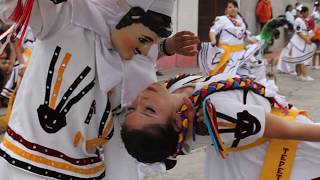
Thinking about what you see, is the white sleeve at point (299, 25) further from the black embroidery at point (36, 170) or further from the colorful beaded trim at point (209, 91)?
the black embroidery at point (36, 170)

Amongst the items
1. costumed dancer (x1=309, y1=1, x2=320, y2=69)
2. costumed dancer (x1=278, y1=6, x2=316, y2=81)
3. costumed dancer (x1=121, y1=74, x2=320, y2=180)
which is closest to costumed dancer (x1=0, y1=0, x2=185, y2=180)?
costumed dancer (x1=121, y1=74, x2=320, y2=180)

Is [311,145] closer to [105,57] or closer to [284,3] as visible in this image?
[105,57]

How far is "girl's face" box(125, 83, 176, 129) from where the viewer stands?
1.94 m

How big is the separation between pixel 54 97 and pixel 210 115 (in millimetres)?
517

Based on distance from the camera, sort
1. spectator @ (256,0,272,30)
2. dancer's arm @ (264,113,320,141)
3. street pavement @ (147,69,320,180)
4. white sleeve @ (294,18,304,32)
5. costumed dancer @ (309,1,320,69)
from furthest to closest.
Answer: spectator @ (256,0,272,30)
costumed dancer @ (309,1,320,69)
white sleeve @ (294,18,304,32)
street pavement @ (147,69,320,180)
dancer's arm @ (264,113,320,141)

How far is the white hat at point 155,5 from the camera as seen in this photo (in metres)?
1.86

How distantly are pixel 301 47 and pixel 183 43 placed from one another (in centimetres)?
942

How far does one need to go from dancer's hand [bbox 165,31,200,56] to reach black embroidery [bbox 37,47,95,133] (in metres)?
0.58

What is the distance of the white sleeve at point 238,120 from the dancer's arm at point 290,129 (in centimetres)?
3

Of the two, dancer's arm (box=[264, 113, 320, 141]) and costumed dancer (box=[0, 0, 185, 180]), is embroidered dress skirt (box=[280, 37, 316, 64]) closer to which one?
dancer's arm (box=[264, 113, 320, 141])

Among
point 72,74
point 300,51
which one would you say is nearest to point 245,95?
point 72,74

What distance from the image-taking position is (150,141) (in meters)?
1.93

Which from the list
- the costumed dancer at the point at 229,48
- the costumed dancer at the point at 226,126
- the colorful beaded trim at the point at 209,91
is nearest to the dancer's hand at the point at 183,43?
the costumed dancer at the point at 226,126

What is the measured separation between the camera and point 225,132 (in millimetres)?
1980
